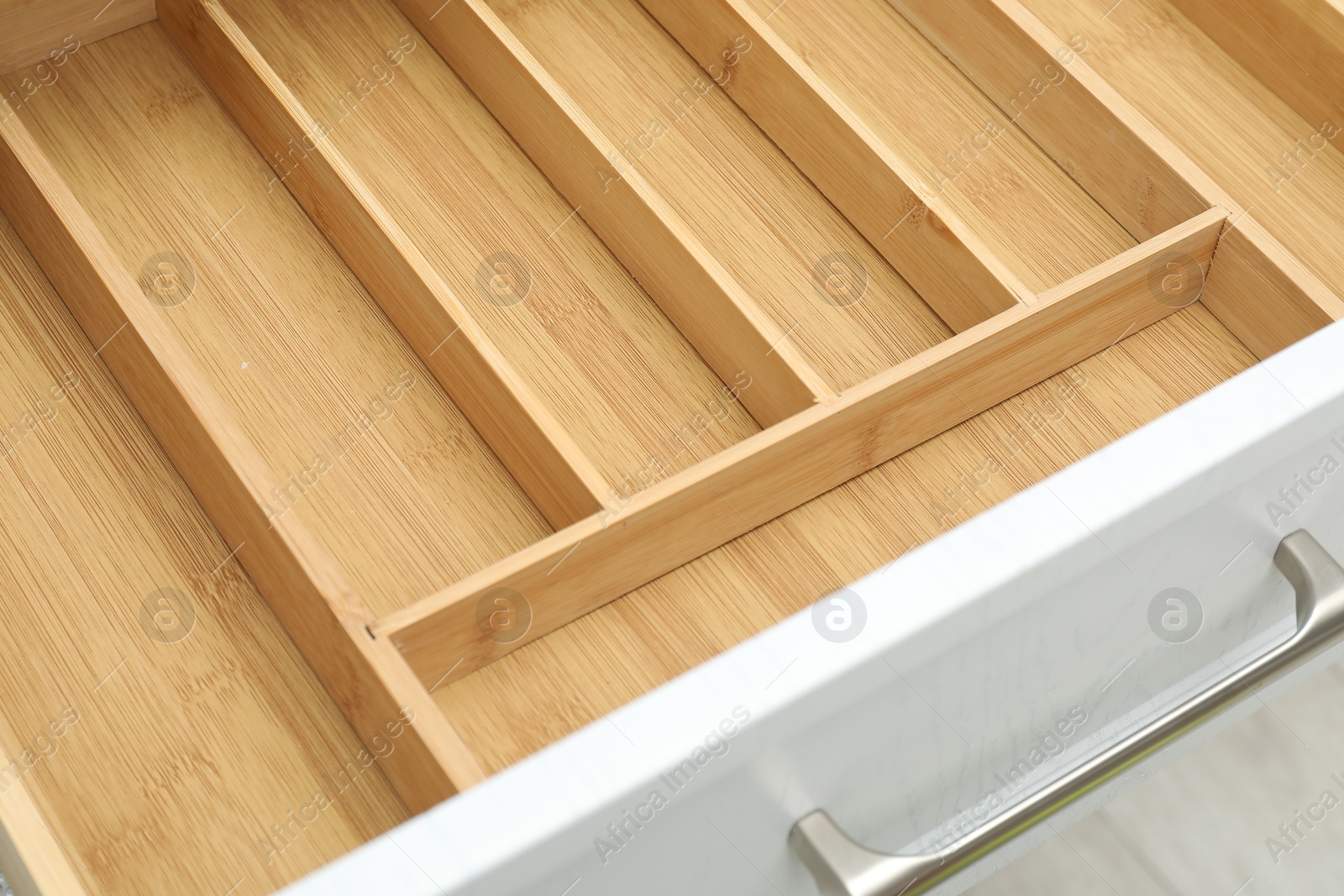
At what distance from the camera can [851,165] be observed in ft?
3.30

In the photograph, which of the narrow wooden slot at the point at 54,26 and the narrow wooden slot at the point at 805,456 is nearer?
the narrow wooden slot at the point at 805,456

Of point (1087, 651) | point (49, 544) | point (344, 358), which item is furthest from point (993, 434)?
point (49, 544)

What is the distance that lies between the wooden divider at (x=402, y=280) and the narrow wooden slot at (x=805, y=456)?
0.05m

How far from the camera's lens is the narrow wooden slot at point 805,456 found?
788 millimetres

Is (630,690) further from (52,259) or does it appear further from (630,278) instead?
(52,259)

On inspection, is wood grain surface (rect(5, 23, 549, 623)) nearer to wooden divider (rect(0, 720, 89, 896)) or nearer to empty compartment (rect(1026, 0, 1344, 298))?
wooden divider (rect(0, 720, 89, 896))

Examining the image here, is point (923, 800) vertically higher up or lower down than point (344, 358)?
lower down

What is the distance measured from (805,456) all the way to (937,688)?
0.91ft

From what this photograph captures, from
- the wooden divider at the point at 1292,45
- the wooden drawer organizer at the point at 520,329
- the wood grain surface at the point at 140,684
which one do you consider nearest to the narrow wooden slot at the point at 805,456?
the wooden drawer organizer at the point at 520,329

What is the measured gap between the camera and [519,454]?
889 mm

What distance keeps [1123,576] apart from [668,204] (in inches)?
21.0

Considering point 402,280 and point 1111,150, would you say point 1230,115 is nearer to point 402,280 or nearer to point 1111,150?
point 1111,150

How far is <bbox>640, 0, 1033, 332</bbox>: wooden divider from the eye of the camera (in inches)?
37.0

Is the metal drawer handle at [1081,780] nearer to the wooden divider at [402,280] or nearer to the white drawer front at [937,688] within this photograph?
the white drawer front at [937,688]
